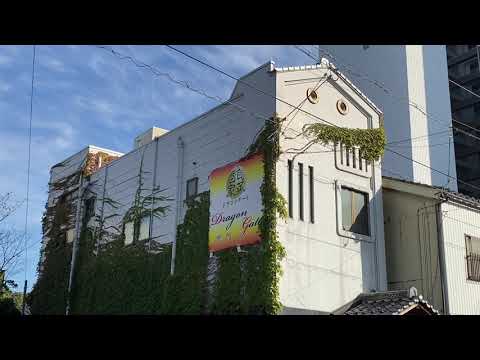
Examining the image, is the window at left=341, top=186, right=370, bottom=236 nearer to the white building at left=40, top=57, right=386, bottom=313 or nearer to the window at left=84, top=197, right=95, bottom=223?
the white building at left=40, top=57, right=386, bottom=313

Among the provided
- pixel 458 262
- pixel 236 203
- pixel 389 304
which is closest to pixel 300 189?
pixel 236 203

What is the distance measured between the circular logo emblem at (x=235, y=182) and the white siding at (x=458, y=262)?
660 centimetres

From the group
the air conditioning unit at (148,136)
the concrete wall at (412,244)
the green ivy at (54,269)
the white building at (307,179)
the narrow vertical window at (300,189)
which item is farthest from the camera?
the green ivy at (54,269)

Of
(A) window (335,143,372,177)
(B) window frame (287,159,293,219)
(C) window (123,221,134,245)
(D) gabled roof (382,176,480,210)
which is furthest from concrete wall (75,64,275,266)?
(D) gabled roof (382,176,480,210)

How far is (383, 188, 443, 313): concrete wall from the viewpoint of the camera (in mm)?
19969

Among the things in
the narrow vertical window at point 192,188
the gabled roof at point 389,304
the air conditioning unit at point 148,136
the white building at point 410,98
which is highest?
the white building at point 410,98

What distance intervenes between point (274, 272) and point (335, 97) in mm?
7159

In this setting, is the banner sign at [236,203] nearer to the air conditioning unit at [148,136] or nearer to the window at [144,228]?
the window at [144,228]

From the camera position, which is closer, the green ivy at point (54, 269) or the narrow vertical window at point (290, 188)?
the narrow vertical window at point (290, 188)

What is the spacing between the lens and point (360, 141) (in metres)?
21.9

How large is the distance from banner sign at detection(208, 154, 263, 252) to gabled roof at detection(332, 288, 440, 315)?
12.3 feet

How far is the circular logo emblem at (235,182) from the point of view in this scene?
66.3 feet

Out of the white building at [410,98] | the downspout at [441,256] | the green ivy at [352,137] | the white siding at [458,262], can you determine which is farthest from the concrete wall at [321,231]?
the white building at [410,98]
